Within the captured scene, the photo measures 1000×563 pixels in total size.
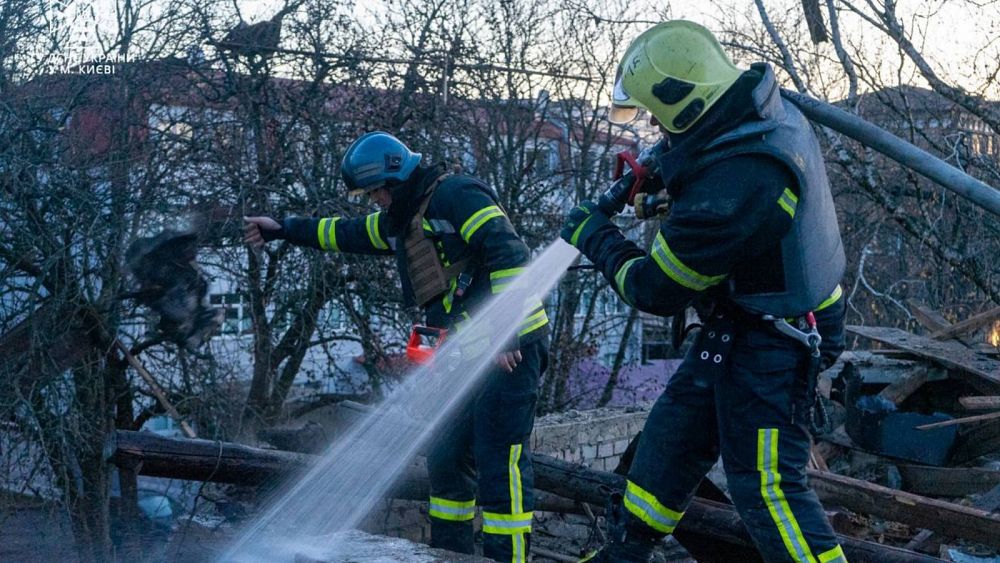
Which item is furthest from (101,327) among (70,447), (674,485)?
(674,485)

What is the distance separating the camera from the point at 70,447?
6535 millimetres

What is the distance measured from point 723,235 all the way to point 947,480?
5.09m

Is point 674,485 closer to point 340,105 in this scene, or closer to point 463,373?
point 463,373

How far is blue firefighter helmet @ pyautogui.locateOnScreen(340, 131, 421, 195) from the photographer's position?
4.80 metres

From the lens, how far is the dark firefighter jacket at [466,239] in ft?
15.2

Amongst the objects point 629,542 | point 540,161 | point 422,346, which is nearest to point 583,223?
point 629,542

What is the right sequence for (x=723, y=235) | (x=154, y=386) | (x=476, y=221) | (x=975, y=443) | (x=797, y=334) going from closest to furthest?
(x=723, y=235)
(x=797, y=334)
(x=476, y=221)
(x=154, y=386)
(x=975, y=443)

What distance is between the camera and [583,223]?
372cm

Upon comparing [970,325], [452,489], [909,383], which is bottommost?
[452,489]

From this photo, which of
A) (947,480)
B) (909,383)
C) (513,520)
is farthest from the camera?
(909,383)

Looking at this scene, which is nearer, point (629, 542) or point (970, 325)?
point (629, 542)

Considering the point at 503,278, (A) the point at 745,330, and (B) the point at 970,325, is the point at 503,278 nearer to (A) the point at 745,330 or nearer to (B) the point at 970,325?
(A) the point at 745,330

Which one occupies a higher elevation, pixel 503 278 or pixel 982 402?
pixel 503 278

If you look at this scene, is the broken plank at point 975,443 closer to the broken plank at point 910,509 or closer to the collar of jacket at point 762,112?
the broken plank at point 910,509
